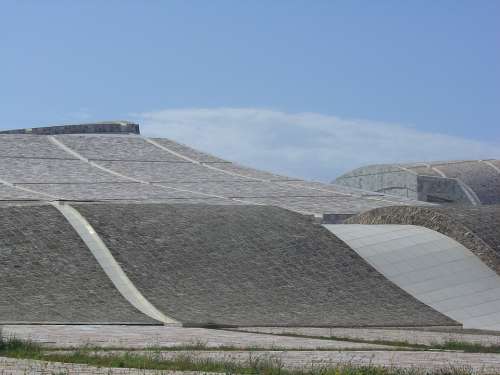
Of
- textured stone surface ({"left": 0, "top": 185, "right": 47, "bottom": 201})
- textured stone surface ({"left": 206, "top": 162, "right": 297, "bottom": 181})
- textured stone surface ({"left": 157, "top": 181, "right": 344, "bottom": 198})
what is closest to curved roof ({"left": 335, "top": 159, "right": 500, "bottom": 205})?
textured stone surface ({"left": 206, "top": 162, "right": 297, "bottom": 181})

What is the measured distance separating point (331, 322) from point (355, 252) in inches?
229

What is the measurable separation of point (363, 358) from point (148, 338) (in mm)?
4950

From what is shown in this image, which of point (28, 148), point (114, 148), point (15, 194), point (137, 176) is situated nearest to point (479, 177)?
point (114, 148)

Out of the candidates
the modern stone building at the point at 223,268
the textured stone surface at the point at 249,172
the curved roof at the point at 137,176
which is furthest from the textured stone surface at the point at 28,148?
the modern stone building at the point at 223,268

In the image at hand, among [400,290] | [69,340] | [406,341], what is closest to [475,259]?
[400,290]

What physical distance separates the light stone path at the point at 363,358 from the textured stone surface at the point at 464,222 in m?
12.7

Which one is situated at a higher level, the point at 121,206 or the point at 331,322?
the point at 121,206

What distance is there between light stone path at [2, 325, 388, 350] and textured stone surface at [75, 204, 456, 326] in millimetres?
2940

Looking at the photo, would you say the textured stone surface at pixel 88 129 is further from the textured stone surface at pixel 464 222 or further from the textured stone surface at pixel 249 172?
the textured stone surface at pixel 464 222

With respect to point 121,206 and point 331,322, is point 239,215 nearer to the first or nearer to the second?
point 121,206

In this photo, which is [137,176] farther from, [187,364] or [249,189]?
[187,364]

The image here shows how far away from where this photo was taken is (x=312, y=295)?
30.0 m

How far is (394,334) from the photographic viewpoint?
24453mm

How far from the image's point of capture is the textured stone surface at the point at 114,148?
184ft
